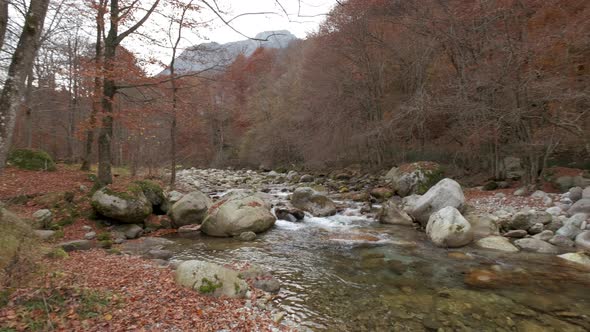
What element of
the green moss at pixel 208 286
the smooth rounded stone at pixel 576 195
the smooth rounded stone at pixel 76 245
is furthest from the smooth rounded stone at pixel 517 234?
the smooth rounded stone at pixel 76 245

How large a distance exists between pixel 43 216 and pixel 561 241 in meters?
13.3

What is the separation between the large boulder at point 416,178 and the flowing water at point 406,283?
226 inches

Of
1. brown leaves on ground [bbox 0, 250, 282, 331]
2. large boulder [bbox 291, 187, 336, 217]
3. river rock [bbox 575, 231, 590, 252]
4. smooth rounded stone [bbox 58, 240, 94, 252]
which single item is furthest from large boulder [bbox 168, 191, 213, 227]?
river rock [bbox 575, 231, 590, 252]

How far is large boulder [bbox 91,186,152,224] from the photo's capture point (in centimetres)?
916

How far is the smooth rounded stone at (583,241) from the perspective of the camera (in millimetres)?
7723

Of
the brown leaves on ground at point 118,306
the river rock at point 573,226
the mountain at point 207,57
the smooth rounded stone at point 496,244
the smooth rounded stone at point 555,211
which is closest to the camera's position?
the brown leaves on ground at point 118,306

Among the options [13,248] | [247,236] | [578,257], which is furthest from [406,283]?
[13,248]

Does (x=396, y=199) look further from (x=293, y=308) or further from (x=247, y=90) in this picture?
(x=247, y=90)

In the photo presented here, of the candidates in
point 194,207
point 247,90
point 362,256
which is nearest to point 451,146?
point 362,256

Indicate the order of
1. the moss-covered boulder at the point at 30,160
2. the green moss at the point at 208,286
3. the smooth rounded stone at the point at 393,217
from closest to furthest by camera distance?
the green moss at the point at 208,286, the smooth rounded stone at the point at 393,217, the moss-covered boulder at the point at 30,160

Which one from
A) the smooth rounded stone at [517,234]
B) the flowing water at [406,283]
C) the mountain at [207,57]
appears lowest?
the flowing water at [406,283]

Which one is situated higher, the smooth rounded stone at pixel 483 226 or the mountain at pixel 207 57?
the mountain at pixel 207 57

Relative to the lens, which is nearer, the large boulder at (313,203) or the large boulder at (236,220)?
the large boulder at (236,220)

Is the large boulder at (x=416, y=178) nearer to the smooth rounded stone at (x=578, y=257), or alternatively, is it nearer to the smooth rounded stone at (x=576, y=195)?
the smooth rounded stone at (x=576, y=195)
